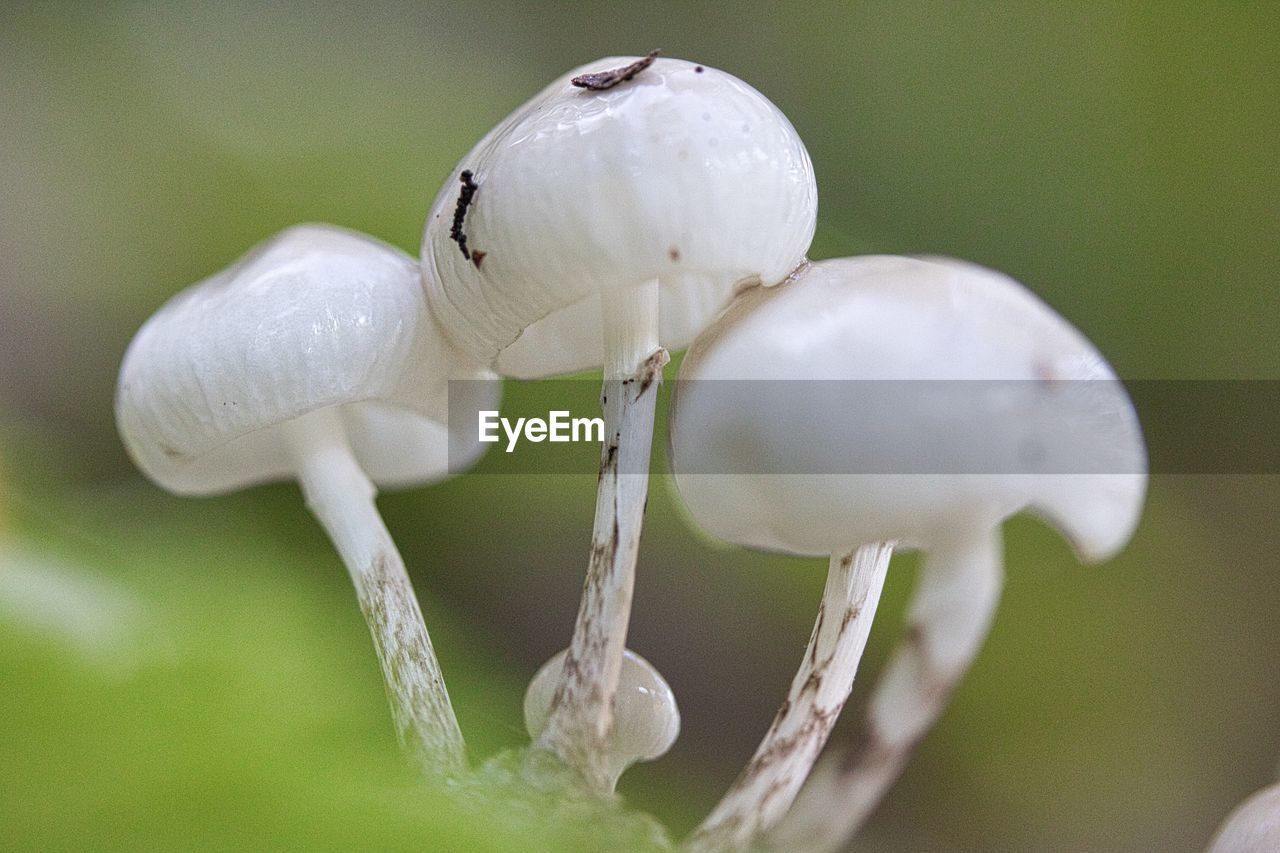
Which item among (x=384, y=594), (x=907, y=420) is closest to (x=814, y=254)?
(x=384, y=594)

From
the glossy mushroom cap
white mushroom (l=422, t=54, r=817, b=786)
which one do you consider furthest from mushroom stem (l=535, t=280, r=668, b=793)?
the glossy mushroom cap

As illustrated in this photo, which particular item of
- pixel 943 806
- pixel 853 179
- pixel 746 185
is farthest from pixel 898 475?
pixel 853 179

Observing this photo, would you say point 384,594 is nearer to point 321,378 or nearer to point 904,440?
point 321,378

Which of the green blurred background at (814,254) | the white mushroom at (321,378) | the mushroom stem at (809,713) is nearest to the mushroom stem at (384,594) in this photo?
the white mushroom at (321,378)

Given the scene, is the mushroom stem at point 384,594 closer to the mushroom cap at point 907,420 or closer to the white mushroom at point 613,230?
the white mushroom at point 613,230

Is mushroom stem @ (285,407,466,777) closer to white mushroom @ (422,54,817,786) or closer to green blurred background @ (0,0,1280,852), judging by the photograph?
white mushroom @ (422,54,817,786)

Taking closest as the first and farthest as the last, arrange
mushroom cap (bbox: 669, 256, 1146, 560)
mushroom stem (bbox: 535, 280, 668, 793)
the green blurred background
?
mushroom cap (bbox: 669, 256, 1146, 560), mushroom stem (bbox: 535, 280, 668, 793), the green blurred background
